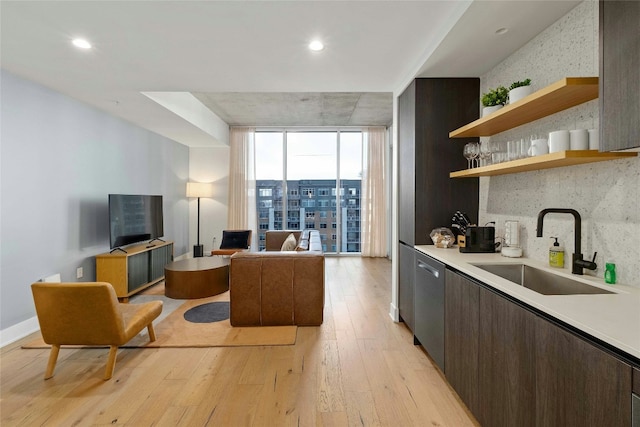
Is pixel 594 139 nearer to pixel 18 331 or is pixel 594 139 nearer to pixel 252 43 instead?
pixel 252 43

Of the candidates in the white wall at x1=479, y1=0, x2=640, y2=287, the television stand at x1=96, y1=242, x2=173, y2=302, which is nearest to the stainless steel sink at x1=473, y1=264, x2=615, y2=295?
the white wall at x1=479, y1=0, x2=640, y2=287

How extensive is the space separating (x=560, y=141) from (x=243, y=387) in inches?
96.7

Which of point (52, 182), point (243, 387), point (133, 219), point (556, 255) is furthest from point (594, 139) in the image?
point (133, 219)

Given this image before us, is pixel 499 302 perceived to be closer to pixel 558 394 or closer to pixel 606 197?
pixel 558 394

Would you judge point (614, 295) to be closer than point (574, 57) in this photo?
Yes

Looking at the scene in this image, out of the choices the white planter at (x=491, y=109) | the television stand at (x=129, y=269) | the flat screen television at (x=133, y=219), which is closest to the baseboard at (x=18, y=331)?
the television stand at (x=129, y=269)

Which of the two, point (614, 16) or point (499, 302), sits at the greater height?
point (614, 16)

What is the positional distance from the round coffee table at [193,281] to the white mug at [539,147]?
3.77 meters

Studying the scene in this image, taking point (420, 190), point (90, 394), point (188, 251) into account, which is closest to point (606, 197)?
point (420, 190)

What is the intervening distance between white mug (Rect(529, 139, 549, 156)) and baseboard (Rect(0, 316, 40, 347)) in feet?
14.6

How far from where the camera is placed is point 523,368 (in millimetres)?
1345

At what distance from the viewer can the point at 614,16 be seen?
4.19 ft

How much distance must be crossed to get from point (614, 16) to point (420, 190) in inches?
67.7

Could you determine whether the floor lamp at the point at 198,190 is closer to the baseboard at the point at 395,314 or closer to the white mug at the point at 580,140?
the baseboard at the point at 395,314
